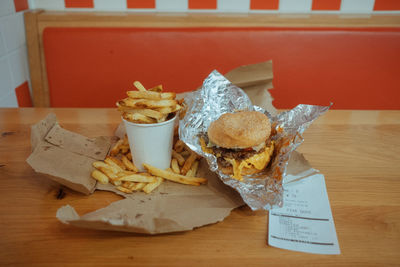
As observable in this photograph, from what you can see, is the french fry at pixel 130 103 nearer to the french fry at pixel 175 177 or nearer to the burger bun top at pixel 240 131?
the french fry at pixel 175 177

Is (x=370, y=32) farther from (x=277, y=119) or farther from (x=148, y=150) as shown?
(x=148, y=150)

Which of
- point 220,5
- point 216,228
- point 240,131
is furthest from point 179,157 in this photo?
point 220,5

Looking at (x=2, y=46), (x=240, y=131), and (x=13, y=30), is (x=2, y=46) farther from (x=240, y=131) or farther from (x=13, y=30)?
(x=240, y=131)

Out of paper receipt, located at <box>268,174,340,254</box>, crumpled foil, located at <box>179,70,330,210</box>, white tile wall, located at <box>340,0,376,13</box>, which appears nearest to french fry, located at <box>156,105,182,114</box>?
crumpled foil, located at <box>179,70,330,210</box>

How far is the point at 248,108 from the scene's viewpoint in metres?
1.53

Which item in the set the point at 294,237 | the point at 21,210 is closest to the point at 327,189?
the point at 294,237

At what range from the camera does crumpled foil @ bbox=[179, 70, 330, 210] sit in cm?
104

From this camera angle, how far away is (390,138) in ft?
4.91

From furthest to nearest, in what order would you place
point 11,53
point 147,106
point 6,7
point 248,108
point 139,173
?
point 11,53
point 6,7
point 248,108
point 139,173
point 147,106

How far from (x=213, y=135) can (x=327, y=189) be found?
46cm

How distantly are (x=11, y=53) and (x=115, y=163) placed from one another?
1.64 metres

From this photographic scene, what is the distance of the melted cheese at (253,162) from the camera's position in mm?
1141

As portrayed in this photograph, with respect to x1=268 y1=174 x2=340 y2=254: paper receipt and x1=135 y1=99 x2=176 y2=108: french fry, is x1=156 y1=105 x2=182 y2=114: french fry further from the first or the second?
x1=268 y1=174 x2=340 y2=254: paper receipt

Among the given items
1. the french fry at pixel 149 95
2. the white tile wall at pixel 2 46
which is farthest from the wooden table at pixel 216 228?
the white tile wall at pixel 2 46
